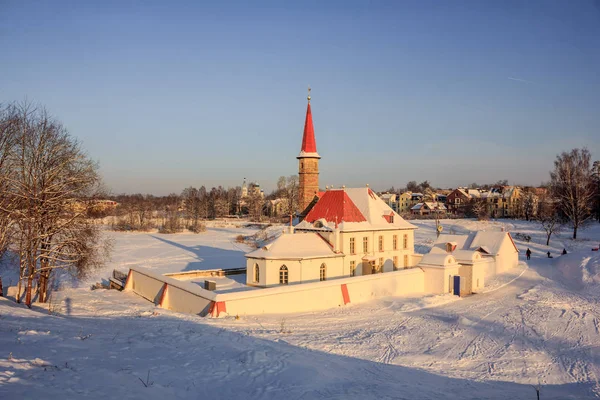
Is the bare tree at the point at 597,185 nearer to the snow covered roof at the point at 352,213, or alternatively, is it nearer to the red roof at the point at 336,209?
the snow covered roof at the point at 352,213

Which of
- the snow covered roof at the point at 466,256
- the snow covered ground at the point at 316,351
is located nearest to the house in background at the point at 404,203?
the snow covered roof at the point at 466,256

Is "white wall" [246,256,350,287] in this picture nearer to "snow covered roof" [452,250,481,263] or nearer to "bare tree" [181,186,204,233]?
"snow covered roof" [452,250,481,263]

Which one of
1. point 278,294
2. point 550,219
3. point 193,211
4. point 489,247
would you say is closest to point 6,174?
point 278,294

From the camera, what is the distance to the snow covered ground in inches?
337

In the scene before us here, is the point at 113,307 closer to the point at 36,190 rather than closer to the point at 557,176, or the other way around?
the point at 36,190

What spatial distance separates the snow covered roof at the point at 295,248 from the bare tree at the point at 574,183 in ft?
117

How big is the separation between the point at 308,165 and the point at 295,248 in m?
12.8

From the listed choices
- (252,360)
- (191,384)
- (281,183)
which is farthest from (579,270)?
(281,183)

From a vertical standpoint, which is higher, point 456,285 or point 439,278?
point 439,278

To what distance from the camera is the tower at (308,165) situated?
3675 centimetres

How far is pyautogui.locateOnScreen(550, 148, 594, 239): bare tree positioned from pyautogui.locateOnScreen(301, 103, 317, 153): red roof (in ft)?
101

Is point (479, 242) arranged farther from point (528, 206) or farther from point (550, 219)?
point (528, 206)

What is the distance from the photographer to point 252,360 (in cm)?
1059

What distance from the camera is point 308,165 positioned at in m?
36.7
